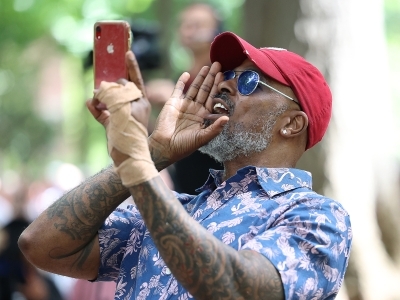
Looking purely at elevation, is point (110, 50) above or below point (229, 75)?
above

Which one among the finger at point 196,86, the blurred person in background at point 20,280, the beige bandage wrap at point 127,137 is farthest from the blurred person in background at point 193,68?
the blurred person in background at point 20,280

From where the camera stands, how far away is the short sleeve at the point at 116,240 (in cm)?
323

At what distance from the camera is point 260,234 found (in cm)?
276

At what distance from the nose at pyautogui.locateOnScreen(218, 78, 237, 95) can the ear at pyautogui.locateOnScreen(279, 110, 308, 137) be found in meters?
0.24

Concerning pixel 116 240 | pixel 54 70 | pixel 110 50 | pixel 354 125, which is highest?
pixel 110 50

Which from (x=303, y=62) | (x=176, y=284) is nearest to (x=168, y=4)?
(x=303, y=62)

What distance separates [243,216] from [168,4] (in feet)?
30.2

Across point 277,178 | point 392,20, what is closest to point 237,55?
point 277,178

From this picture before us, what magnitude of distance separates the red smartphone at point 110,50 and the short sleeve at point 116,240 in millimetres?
840

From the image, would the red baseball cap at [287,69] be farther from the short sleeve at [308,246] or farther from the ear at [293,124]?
the short sleeve at [308,246]

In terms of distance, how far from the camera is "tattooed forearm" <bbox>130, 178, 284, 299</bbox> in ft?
7.84

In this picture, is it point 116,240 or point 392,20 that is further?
point 392,20

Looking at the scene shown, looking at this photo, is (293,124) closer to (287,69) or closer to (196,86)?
(287,69)

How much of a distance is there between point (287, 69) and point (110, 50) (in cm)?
95
